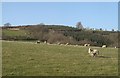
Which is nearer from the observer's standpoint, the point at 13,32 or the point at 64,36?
the point at 64,36

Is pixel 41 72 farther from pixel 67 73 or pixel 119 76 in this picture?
pixel 119 76

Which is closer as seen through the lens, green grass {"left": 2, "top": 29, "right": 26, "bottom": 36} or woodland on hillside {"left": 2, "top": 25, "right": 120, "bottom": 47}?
woodland on hillside {"left": 2, "top": 25, "right": 120, "bottom": 47}

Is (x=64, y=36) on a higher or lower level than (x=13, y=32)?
lower

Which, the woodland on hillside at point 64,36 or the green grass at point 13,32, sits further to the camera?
the green grass at point 13,32

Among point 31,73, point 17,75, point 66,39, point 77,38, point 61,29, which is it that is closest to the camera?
point 17,75

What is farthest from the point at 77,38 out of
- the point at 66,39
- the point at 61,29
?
the point at 61,29

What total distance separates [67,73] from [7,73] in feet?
10.3

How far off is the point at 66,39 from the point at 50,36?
313 inches

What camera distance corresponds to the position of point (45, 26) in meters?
117

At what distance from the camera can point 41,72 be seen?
17359mm

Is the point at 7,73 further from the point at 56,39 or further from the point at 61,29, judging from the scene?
the point at 61,29

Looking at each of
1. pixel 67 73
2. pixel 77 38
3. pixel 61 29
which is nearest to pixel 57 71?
pixel 67 73

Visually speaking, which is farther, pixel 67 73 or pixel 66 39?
pixel 66 39

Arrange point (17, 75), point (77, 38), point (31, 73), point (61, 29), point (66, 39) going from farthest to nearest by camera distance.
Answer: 1. point (61, 29)
2. point (77, 38)
3. point (66, 39)
4. point (31, 73)
5. point (17, 75)
